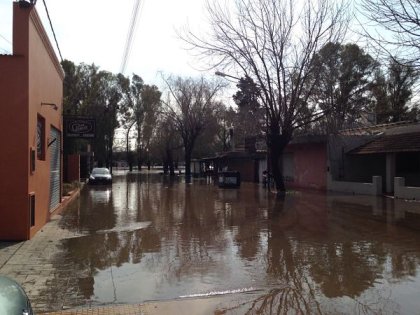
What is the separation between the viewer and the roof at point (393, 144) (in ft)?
90.3

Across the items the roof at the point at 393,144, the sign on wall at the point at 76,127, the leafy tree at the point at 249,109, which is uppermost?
the leafy tree at the point at 249,109

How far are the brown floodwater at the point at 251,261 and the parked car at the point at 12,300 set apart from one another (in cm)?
285

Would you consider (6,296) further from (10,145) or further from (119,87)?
(119,87)

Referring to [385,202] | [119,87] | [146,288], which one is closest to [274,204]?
[385,202]

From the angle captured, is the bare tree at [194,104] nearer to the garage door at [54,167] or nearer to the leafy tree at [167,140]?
the leafy tree at [167,140]

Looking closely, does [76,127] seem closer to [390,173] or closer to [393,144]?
[390,173]

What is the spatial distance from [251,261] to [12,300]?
21.0 ft

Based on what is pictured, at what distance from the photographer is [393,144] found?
29422 mm

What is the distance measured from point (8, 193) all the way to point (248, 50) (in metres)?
18.8

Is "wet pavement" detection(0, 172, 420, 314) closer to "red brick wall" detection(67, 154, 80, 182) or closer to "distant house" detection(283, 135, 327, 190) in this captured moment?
"distant house" detection(283, 135, 327, 190)

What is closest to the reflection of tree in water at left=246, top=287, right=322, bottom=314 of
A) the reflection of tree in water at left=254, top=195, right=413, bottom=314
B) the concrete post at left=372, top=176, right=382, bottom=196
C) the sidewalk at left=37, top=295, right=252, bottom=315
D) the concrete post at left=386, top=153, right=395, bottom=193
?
the reflection of tree in water at left=254, top=195, right=413, bottom=314

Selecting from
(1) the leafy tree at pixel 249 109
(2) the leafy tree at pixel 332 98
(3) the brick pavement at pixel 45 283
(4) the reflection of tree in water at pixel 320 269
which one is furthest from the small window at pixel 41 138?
(2) the leafy tree at pixel 332 98

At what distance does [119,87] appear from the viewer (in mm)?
83562

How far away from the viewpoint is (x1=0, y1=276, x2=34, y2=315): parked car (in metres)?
3.90
